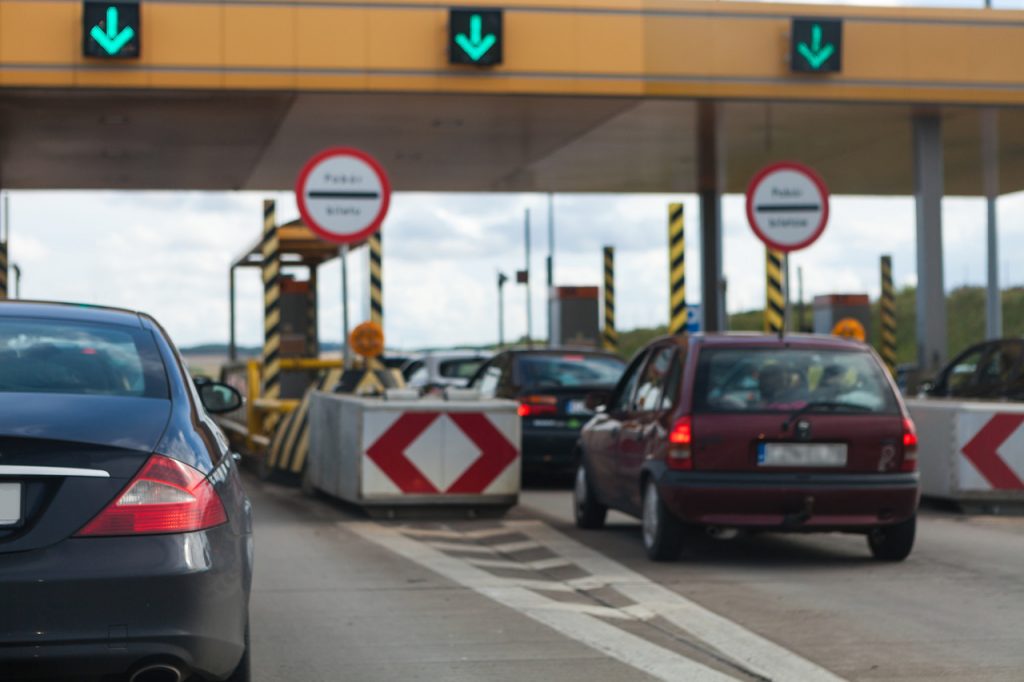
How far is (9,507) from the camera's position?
4988 millimetres

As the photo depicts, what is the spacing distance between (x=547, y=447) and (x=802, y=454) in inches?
279

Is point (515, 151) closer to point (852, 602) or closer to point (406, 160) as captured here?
point (406, 160)

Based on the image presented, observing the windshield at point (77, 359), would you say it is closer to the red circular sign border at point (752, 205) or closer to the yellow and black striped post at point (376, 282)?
the red circular sign border at point (752, 205)

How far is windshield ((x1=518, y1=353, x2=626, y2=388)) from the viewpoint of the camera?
17.8 meters

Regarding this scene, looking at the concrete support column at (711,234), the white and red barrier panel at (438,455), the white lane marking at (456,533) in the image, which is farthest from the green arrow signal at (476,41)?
the white lane marking at (456,533)

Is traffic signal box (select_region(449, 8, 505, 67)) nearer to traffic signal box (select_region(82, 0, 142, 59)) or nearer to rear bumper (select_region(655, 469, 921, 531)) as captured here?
traffic signal box (select_region(82, 0, 142, 59))

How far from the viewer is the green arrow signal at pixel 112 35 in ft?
60.1

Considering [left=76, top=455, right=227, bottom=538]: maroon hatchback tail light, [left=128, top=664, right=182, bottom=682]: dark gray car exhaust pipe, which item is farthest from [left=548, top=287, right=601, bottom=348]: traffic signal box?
[left=128, top=664, right=182, bottom=682]: dark gray car exhaust pipe

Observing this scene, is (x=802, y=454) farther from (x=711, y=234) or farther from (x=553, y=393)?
(x=711, y=234)

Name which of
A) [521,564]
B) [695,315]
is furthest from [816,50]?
[521,564]

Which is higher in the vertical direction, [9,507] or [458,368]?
[9,507]

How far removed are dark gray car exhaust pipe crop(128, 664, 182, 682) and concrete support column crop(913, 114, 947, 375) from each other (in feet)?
58.3

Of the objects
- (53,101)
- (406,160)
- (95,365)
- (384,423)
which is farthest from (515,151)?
(95,365)

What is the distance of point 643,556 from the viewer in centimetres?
1116
